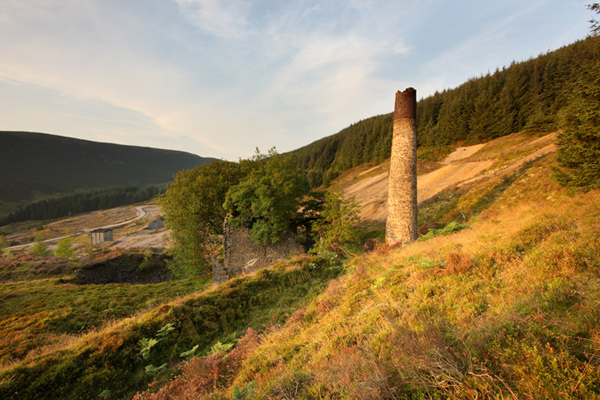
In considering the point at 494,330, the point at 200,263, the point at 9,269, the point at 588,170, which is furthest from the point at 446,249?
the point at 9,269

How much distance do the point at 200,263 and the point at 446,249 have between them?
66.3ft

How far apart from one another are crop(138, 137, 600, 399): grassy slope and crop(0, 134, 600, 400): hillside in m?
0.03

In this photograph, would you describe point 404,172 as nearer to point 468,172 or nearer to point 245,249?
point 245,249

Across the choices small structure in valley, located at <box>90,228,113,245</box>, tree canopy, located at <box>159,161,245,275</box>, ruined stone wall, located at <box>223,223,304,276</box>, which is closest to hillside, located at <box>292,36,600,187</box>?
tree canopy, located at <box>159,161,245,275</box>

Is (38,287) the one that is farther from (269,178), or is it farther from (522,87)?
(522,87)

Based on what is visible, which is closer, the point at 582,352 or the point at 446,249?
the point at 582,352

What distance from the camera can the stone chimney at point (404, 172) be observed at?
41.7ft

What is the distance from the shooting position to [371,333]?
5.00 metres

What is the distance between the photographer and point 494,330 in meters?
3.54

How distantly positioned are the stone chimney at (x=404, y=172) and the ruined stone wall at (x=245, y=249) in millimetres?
8853

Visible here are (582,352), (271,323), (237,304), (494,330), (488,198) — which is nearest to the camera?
(582,352)

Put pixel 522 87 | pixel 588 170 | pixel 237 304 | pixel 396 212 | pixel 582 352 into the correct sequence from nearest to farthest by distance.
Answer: pixel 582 352 → pixel 237 304 → pixel 588 170 → pixel 396 212 → pixel 522 87

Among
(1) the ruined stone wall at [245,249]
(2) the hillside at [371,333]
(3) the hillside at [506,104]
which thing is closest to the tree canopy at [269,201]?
(1) the ruined stone wall at [245,249]

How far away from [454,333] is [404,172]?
414 inches
